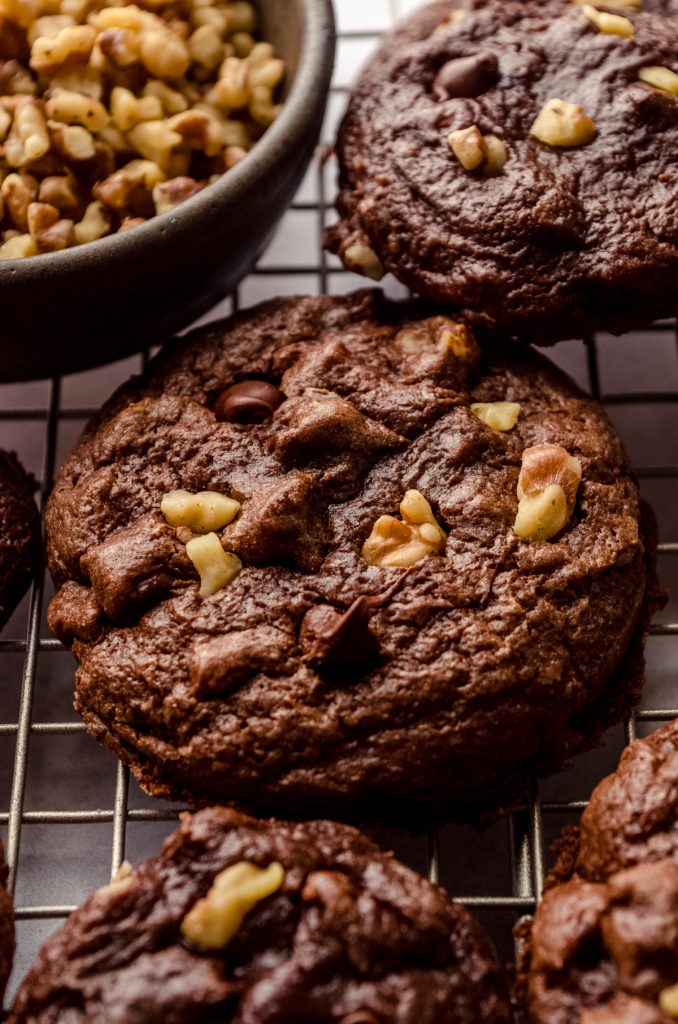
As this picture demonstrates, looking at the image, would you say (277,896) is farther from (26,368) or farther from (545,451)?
(26,368)

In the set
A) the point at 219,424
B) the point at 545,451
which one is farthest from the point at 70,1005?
the point at 545,451

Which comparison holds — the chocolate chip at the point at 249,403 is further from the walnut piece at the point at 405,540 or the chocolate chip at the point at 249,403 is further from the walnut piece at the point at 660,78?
the walnut piece at the point at 660,78

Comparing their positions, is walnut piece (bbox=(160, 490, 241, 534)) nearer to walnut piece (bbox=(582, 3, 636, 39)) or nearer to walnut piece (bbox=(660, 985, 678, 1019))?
walnut piece (bbox=(660, 985, 678, 1019))

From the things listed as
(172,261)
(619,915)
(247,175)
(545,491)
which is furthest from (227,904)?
(247,175)

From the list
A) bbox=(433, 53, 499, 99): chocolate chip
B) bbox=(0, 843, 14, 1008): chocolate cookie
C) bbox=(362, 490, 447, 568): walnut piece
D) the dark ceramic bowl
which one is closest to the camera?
bbox=(0, 843, 14, 1008): chocolate cookie

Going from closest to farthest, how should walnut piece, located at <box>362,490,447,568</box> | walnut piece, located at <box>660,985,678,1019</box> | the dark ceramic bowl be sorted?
1. walnut piece, located at <box>660,985,678,1019</box>
2. walnut piece, located at <box>362,490,447,568</box>
3. the dark ceramic bowl

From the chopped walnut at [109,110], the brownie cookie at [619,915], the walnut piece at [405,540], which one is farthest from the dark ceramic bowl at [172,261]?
the brownie cookie at [619,915]

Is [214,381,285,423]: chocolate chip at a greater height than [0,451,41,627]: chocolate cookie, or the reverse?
[214,381,285,423]: chocolate chip

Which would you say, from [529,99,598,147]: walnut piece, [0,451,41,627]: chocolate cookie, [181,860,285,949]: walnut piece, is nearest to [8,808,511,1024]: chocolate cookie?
[181,860,285,949]: walnut piece
